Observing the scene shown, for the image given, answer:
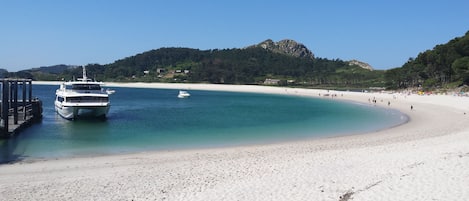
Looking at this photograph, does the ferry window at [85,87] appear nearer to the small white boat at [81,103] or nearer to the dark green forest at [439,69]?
the small white boat at [81,103]

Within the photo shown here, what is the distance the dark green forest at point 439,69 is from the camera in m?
78.4

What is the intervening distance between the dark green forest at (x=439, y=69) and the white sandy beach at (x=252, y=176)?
226ft

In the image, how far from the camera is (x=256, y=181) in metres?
12.7

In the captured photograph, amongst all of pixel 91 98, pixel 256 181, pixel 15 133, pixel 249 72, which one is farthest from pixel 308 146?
pixel 249 72

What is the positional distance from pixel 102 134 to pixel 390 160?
19.2 m

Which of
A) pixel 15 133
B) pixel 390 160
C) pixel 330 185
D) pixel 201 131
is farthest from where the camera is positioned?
pixel 201 131

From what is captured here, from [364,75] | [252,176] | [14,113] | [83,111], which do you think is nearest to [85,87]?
[83,111]

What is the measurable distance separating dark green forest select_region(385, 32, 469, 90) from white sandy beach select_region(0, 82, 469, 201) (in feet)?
226

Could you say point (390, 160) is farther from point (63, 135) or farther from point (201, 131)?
point (63, 135)

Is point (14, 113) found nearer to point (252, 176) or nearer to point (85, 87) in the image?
point (85, 87)

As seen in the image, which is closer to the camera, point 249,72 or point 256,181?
point 256,181

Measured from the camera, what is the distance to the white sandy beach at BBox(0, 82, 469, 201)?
10883 millimetres

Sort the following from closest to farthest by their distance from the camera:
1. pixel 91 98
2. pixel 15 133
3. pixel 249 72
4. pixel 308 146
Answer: pixel 308 146
pixel 15 133
pixel 91 98
pixel 249 72

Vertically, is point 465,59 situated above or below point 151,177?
above
